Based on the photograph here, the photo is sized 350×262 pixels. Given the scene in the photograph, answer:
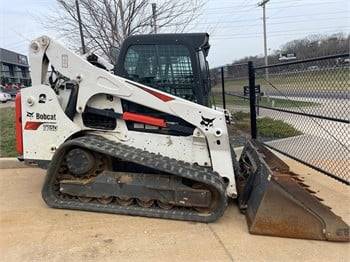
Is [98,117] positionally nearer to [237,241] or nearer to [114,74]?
[114,74]

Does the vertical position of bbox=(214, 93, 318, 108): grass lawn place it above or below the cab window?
below

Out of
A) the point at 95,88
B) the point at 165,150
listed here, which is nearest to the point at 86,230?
the point at 165,150

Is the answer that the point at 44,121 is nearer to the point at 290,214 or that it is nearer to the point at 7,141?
the point at 290,214

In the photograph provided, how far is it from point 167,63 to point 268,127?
509 cm

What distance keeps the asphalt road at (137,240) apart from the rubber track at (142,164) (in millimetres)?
84

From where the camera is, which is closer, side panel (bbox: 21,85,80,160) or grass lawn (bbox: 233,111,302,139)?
side panel (bbox: 21,85,80,160)

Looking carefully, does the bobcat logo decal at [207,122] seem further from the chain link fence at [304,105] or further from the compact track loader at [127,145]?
the chain link fence at [304,105]

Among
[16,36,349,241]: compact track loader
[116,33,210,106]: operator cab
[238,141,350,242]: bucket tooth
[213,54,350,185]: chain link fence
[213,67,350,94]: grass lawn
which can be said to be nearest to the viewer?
[238,141,350,242]: bucket tooth

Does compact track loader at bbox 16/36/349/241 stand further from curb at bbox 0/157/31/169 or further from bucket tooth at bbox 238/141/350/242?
curb at bbox 0/157/31/169

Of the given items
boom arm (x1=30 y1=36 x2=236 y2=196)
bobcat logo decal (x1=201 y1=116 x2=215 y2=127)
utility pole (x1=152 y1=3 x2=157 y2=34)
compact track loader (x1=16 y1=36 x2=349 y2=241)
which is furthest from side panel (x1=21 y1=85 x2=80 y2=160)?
utility pole (x1=152 y1=3 x2=157 y2=34)

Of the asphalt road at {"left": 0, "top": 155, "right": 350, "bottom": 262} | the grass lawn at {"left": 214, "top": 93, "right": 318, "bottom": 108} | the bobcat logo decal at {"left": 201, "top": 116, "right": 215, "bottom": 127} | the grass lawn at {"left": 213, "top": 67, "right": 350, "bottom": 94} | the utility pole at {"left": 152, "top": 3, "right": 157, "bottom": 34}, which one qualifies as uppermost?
the utility pole at {"left": 152, "top": 3, "right": 157, "bottom": 34}

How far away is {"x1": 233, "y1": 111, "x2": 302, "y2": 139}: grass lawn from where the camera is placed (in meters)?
8.86

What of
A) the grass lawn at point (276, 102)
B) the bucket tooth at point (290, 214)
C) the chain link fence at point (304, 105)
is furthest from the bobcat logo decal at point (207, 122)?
the grass lawn at point (276, 102)

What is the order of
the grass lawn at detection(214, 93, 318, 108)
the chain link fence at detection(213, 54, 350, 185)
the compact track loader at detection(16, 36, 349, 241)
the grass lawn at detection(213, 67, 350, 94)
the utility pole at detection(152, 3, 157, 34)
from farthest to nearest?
1. the utility pole at detection(152, 3, 157, 34)
2. the grass lawn at detection(214, 93, 318, 108)
3. the chain link fence at detection(213, 54, 350, 185)
4. the grass lawn at detection(213, 67, 350, 94)
5. the compact track loader at detection(16, 36, 349, 241)
